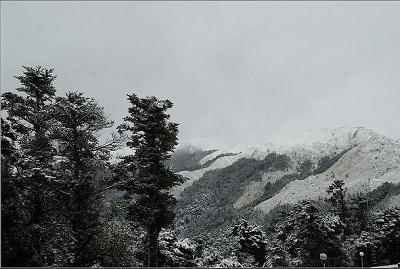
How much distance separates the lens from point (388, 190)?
3938 cm

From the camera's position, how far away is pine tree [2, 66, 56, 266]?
862 cm

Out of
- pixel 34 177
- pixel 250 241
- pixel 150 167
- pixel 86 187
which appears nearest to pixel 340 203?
pixel 250 241

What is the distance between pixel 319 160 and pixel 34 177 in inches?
3538

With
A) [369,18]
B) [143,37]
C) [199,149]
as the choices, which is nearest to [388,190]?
[369,18]

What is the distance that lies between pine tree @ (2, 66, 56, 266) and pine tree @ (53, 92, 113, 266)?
0.33 meters

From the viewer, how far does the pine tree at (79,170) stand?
9656 millimetres

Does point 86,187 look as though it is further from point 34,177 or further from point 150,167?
point 150,167

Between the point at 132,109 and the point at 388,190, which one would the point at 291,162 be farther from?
the point at 132,109

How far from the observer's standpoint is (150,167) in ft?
43.1

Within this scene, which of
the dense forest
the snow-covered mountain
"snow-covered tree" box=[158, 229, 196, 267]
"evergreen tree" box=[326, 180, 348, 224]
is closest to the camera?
the dense forest

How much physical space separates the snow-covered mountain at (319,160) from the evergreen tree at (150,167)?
1005 inches

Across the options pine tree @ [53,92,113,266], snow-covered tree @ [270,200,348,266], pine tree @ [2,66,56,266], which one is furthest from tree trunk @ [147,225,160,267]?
snow-covered tree @ [270,200,348,266]

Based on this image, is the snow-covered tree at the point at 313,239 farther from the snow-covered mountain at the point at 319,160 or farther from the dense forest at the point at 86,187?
the snow-covered mountain at the point at 319,160

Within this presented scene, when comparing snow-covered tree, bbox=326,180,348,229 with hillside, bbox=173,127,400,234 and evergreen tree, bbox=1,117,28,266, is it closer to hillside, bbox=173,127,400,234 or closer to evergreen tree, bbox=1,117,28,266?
hillside, bbox=173,127,400,234
